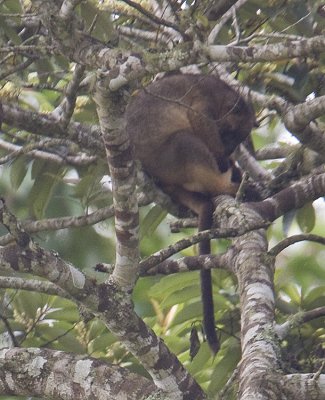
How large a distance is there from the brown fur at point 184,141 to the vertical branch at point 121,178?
1.59 m

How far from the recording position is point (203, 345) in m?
4.46

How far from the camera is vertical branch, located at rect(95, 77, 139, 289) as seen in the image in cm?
323

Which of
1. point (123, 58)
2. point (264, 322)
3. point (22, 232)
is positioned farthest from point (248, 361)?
point (123, 58)

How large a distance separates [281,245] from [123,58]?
46.3 inches

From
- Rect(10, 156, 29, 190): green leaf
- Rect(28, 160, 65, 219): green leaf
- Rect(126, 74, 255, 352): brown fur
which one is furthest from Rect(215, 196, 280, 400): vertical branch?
Rect(10, 156, 29, 190): green leaf

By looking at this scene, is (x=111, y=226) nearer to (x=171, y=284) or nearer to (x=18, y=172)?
(x=18, y=172)

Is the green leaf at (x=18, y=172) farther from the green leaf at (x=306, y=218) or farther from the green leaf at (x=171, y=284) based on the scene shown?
the green leaf at (x=306, y=218)

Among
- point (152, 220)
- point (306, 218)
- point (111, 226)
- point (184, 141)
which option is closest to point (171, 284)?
point (152, 220)

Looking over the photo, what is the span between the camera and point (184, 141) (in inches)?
226

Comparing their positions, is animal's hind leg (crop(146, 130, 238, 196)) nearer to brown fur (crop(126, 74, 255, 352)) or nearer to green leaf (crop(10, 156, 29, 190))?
brown fur (crop(126, 74, 255, 352))

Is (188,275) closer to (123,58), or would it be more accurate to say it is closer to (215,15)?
(215,15)

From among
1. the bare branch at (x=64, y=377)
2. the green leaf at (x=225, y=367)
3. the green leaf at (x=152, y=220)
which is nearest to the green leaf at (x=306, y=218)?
the green leaf at (x=152, y=220)

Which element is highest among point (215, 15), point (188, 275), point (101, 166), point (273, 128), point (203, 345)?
point (273, 128)

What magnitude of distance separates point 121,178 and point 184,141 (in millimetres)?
2365
